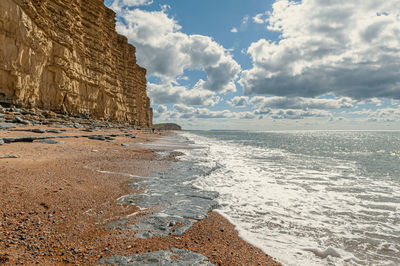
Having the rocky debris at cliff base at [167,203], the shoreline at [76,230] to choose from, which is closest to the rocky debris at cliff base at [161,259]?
the shoreline at [76,230]

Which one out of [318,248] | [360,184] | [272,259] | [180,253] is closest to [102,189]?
[180,253]

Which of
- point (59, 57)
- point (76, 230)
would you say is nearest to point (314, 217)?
point (76, 230)

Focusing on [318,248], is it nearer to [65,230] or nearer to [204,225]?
[204,225]

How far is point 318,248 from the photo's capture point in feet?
12.6

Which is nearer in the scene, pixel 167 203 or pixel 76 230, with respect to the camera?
pixel 76 230

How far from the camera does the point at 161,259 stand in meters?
2.92

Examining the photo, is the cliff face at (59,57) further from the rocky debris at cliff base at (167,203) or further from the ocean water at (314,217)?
the ocean water at (314,217)

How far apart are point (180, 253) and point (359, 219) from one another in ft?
16.5

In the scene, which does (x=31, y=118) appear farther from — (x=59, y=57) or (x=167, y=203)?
(x=167, y=203)

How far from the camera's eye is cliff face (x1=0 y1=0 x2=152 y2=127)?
17141 millimetres

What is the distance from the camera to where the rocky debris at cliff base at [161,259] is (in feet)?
9.17

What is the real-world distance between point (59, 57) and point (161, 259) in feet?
90.6

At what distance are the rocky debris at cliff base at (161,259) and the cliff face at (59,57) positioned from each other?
69.4 feet

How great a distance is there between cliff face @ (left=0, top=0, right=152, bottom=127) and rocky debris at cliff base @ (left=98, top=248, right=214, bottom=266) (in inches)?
833
